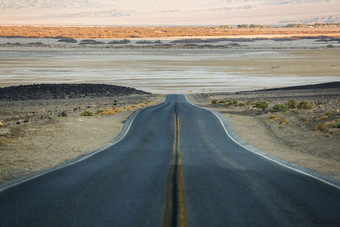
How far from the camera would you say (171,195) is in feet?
28.7

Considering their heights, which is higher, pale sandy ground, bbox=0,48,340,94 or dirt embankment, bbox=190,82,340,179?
pale sandy ground, bbox=0,48,340,94

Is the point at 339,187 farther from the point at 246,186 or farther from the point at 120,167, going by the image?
the point at 120,167

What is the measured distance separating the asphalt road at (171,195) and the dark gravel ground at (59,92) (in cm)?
4299

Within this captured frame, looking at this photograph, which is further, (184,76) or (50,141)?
(184,76)

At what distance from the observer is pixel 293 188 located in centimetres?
966

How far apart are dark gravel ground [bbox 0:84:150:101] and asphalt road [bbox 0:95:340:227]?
4299 cm

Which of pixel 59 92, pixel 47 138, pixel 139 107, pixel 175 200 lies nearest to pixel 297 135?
pixel 47 138

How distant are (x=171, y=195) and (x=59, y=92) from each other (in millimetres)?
52701

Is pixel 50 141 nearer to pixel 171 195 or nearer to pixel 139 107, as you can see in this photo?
pixel 171 195

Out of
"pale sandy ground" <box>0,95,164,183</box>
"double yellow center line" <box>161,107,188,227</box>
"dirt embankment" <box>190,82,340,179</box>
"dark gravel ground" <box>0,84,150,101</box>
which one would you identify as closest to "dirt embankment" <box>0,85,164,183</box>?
"pale sandy ground" <box>0,95,164,183</box>

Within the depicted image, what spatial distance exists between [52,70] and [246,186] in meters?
89.8

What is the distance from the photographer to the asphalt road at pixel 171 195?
7203 millimetres

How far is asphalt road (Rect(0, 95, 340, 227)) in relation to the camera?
23.6ft

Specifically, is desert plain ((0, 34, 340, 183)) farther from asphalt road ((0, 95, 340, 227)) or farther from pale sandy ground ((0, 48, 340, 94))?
asphalt road ((0, 95, 340, 227))
